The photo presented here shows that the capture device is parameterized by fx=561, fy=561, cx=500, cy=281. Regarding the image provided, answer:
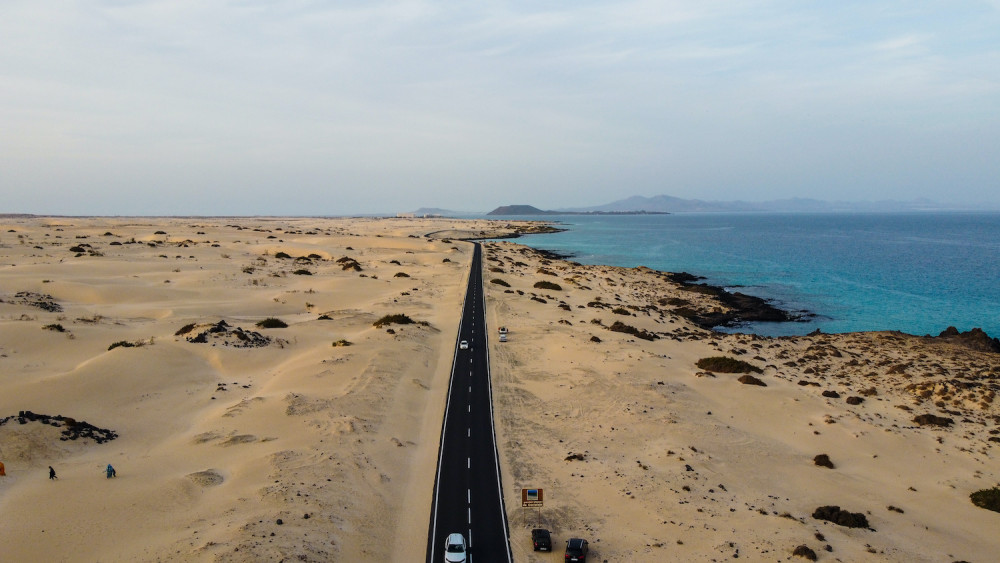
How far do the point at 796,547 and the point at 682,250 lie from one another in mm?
162052

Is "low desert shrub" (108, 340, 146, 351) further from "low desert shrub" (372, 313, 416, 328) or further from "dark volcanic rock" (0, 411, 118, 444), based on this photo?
"low desert shrub" (372, 313, 416, 328)

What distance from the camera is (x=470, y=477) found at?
28828mm

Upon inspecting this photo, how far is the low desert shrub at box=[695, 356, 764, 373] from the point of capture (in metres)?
48.5

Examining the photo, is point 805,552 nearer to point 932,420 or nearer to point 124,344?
point 932,420

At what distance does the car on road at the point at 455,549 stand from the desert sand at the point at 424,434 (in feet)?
5.90

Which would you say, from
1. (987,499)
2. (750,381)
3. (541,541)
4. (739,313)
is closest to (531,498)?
(541,541)

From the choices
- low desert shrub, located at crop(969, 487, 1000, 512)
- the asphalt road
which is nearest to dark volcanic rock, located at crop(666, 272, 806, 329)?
the asphalt road

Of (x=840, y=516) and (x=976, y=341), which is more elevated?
(x=976, y=341)

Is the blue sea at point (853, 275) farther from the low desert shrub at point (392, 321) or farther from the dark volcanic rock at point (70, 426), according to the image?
the dark volcanic rock at point (70, 426)

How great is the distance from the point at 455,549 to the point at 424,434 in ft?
43.0

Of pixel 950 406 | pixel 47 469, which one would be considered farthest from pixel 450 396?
pixel 950 406

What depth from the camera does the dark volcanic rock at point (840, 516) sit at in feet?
84.2

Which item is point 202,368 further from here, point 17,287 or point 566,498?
point 17,287

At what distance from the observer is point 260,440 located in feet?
103
